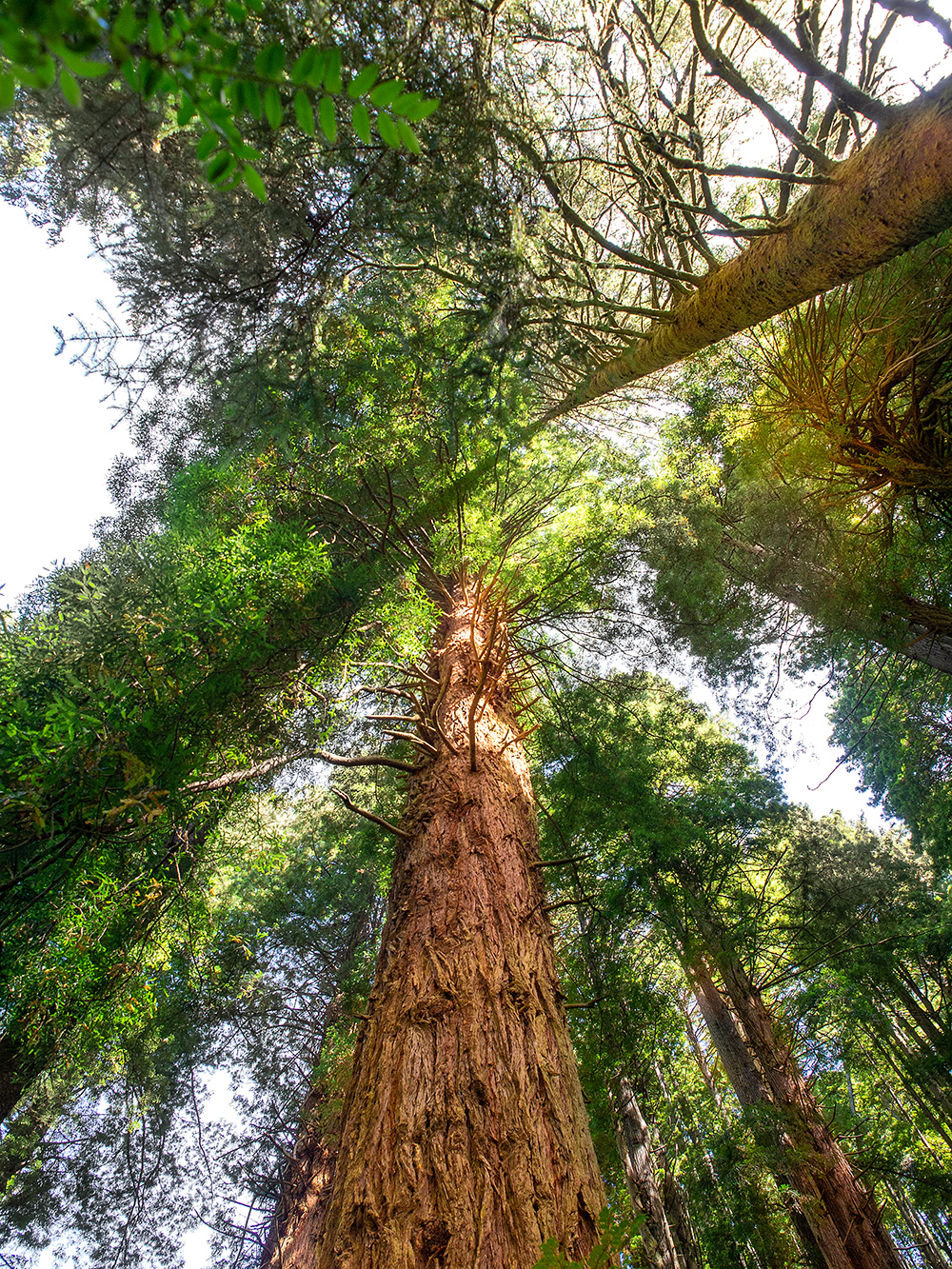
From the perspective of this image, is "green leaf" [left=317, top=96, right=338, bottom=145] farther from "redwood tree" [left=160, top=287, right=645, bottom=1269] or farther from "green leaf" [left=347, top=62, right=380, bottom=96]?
"redwood tree" [left=160, top=287, right=645, bottom=1269]

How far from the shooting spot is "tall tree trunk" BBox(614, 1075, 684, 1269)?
17.0 ft

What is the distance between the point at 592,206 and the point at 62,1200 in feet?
46.5

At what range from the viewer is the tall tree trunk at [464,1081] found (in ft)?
4.82

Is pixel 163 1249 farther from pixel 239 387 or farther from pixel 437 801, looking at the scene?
pixel 239 387

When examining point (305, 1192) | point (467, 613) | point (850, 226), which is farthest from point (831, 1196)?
point (850, 226)

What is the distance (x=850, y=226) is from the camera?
Result: 245cm

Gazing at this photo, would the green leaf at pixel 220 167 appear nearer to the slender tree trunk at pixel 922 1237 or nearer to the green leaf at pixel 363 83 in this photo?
the green leaf at pixel 363 83

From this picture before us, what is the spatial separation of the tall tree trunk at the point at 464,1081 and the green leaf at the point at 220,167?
2378mm

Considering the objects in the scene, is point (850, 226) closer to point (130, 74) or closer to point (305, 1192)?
point (130, 74)

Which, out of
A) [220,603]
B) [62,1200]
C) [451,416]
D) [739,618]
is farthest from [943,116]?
[62,1200]

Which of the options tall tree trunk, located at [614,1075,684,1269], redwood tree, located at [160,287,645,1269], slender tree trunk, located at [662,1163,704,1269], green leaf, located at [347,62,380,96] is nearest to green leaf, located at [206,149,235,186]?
green leaf, located at [347,62,380,96]

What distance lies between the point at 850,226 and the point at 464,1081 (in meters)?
3.84

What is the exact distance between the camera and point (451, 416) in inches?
176

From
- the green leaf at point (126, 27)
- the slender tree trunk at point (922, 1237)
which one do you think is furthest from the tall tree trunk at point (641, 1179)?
the green leaf at point (126, 27)
